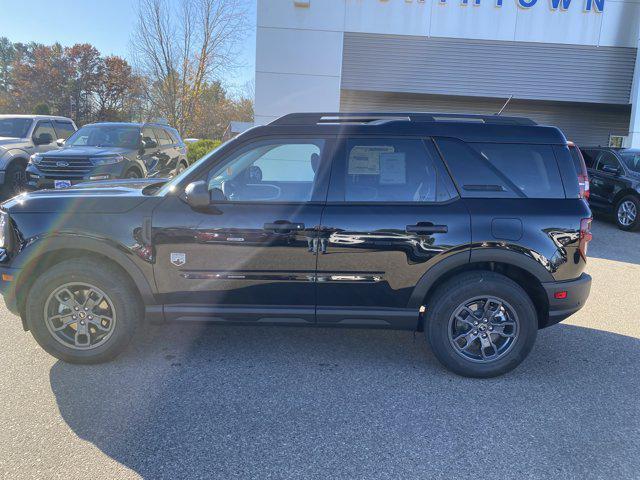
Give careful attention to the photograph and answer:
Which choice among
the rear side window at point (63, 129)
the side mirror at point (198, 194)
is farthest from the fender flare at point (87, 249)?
the rear side window at point (63, 129)

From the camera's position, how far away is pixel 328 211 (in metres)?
3.50

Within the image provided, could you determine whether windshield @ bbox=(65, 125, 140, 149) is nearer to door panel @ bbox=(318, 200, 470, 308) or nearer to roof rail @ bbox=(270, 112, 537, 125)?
roof rail @ bbox=(270, 112, 537, 125)

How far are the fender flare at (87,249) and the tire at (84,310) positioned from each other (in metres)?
0.12

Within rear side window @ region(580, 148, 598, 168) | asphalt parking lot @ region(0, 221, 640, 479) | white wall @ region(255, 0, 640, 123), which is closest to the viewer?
asphalt parking lot @ region(0, 221, 640, 479)

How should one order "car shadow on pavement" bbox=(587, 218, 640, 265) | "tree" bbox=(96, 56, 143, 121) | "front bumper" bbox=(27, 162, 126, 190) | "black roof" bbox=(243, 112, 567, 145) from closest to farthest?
"black roof" bbox=(243, 112, 567, 145) < "car shadow on pavement" bbox=(587, 218, 640, 265) < "front bumper" bbox=(27, 162, 126, 190) < "tree" bbox=(96, 56, 143, 121)

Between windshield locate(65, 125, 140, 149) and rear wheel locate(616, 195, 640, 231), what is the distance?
405 inches

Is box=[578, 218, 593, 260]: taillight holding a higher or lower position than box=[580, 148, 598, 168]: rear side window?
lower

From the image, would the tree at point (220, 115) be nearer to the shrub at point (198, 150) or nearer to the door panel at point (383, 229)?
the shrub at point (198, 150)

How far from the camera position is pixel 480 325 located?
143 inches

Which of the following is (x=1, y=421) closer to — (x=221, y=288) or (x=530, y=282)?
(x=221, y=288)

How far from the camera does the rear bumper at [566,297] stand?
356cm

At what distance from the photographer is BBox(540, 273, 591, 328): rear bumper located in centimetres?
356

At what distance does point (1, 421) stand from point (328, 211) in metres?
2.47

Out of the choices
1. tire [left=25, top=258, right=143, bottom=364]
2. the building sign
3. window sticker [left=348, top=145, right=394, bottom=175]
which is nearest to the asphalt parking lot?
tire [left=25, top=258, right=143, bottom=364]
